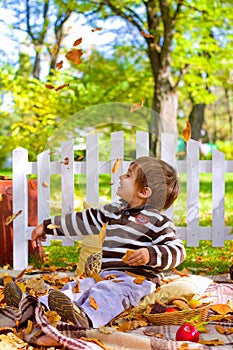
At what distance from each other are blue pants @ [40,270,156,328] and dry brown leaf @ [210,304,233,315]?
0.29 meters

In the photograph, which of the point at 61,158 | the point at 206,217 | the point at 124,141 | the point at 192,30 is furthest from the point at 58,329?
the point at 192,30

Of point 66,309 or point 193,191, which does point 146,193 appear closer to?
point 66,309

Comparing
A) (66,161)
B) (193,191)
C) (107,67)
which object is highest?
(107,67)

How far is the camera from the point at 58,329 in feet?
7.48

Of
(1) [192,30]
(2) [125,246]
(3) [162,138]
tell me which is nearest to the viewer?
(2) [125,246]

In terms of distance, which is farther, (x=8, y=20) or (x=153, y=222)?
(x=8, y=20)

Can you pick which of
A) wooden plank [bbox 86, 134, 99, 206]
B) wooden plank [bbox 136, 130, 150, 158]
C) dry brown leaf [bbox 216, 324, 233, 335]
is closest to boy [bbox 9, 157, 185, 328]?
dry brown leaf [bbox 216, 324, 233, 335]

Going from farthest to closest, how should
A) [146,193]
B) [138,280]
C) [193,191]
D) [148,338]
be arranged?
[193,191] < [146,193] < [138,280] < [148,338]

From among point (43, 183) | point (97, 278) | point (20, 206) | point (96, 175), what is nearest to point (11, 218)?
point (20, 206)

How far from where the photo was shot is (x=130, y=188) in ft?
9.41

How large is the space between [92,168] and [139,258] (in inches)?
60.0

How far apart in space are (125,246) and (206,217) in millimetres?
4051

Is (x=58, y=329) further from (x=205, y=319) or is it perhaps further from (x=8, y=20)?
(x=8, y=20)

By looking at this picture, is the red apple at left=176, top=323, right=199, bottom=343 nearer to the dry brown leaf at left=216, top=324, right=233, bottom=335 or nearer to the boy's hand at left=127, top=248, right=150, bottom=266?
the dry brown leaf at left=216, top=324, right=233, bottom=335
